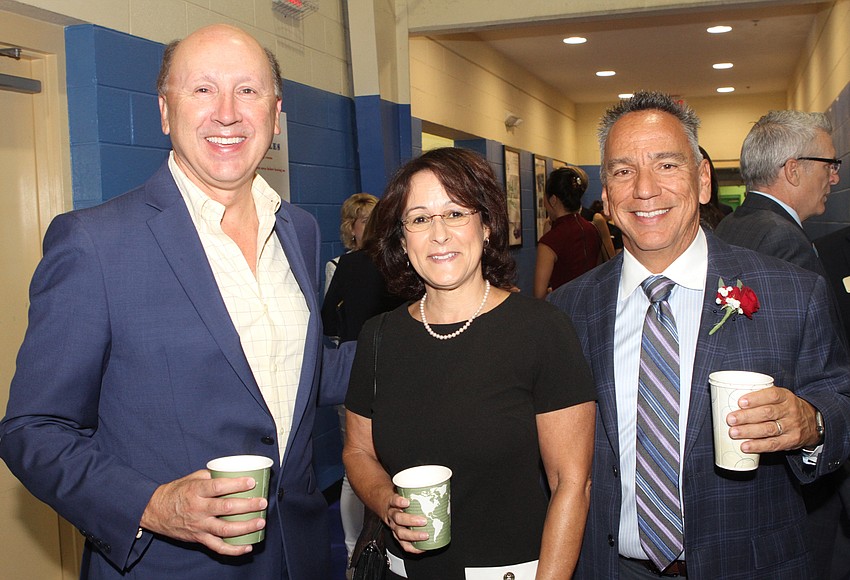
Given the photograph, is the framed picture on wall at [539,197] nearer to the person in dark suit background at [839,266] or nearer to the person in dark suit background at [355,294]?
the person in dark suit background at [355,294]

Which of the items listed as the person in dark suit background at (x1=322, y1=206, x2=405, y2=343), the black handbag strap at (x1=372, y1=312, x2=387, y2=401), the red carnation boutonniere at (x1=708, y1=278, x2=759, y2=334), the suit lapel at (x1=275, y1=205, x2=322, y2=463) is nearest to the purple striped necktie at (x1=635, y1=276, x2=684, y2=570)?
the red carnation boutonniere at (x1=708, y1=278, x2=759, y2=334)

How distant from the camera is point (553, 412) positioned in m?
1.70

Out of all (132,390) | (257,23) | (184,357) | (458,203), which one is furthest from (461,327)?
(257,23)

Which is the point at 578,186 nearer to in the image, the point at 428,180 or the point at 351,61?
the point at 351,61

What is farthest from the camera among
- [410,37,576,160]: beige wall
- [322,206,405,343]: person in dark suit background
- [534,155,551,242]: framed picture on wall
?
[534,155,551,242]: framed picture on wall

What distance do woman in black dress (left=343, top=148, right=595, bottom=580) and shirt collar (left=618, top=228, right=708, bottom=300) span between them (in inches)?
9.8

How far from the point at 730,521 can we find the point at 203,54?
1582 millimetres

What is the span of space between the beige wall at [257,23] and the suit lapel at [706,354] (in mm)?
2428

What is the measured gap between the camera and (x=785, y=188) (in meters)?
3.16

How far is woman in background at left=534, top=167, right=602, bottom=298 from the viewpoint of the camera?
213 inches

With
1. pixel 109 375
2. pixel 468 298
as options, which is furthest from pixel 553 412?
pixel 109 375

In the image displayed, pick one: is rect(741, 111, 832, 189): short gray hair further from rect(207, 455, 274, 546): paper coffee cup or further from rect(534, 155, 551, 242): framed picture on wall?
rect(534, 155, 551, 242): framed picture on wall

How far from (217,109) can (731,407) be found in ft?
4.19

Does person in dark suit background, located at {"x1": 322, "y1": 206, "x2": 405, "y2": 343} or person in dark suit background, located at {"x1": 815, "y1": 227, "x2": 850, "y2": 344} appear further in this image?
person in dark suit background, located at {"x1": 322, "y1": 206, "x2": 405, "y2": 343}
